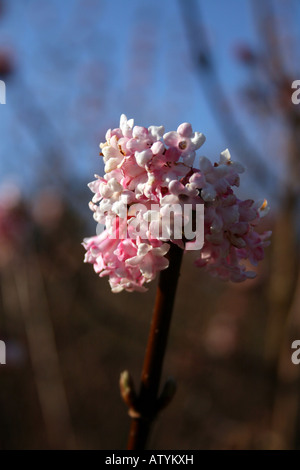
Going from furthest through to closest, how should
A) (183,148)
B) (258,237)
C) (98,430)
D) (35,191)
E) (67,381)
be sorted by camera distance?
(67,381) < (98,430) < (35,191) < (258,237) < (183,148)

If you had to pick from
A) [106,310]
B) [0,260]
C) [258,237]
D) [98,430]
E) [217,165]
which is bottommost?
[98,430]

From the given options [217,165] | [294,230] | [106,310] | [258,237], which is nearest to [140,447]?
[258,237]

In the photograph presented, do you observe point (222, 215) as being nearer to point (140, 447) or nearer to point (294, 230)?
point (140, 447)

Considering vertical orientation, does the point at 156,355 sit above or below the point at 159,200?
below

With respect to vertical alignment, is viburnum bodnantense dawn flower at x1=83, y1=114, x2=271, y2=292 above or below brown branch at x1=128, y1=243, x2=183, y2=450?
above

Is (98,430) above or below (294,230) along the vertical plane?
below

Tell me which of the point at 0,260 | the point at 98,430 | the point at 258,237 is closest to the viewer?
the point at 258,237

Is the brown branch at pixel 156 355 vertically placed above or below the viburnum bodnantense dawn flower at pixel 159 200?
below

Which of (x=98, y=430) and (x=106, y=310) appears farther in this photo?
(x=98, y=430)
